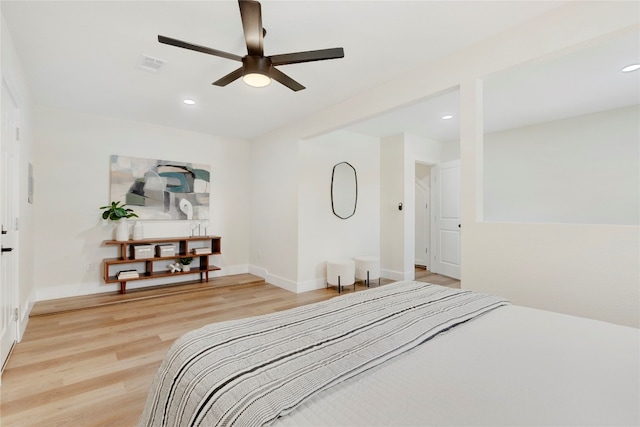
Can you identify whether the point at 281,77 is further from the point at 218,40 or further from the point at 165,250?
the point at 165,250

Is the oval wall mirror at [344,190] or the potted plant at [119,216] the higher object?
the oval wall mirror at [344,190]

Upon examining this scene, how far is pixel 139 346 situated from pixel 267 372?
7.37 feet

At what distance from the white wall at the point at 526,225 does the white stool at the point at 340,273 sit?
2.14 metres

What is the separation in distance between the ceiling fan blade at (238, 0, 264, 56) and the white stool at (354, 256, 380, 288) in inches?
131

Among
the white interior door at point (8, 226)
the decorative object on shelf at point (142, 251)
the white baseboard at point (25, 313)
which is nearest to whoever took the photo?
the white interior door at point (8, 226)

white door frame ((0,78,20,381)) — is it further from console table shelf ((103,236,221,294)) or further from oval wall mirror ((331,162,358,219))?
oval wall mirror ((331,162,358,219))

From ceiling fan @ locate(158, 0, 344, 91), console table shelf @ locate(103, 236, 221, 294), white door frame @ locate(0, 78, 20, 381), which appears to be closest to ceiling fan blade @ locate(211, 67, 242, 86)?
ceiling fan @ locate(158, 0, 344, 91)

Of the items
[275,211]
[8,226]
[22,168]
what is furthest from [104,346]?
[275,211]

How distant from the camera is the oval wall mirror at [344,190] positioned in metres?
4.73

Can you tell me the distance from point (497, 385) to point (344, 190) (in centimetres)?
409

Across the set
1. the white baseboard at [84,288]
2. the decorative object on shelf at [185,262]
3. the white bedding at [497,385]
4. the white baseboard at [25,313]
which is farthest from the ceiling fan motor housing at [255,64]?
the white baseboard at [84,288]

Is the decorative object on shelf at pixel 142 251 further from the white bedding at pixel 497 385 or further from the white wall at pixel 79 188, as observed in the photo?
the white bedding at pixel 497 385

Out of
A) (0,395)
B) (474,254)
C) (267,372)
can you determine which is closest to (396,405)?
(267,372)

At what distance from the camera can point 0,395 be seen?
72.9 inches
